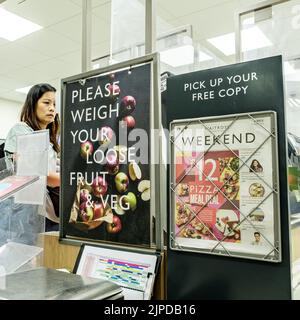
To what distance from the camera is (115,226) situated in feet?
3.66

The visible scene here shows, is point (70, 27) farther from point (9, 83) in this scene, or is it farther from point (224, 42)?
A: point (9, 83)

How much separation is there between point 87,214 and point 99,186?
0.11 meters

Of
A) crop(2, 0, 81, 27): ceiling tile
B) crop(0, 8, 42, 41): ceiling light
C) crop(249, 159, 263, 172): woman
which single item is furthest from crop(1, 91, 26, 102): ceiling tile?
crop(249, 159, 263, 172): woman

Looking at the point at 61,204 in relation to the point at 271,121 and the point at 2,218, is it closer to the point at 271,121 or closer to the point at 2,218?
the point at 2,218

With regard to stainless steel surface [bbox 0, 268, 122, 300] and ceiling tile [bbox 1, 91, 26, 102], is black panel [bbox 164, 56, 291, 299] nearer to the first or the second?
stainless steel surface [bbox 0, 268, 122, 300]

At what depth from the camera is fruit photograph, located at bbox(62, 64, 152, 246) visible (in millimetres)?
1068

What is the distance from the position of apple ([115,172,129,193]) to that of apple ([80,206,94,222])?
0.15 m

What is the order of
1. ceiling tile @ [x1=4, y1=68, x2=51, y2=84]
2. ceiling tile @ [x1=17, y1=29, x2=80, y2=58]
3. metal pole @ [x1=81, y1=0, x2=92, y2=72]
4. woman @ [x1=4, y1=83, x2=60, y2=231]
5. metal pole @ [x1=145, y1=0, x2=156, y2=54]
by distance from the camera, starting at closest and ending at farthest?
metal pole @ [x1=145, y1=0, x2=156, y2=54], metal pole @ [x1=81, y1=0, x2=92, y2=72], woman @ [x1=4, y1=83, x2=60, y2=231], ceiling tile @ [x1=17, y1=29, x2=80, y2=58], ceiling tile @ [x1=4, y1=68, x2=51, y2=84]

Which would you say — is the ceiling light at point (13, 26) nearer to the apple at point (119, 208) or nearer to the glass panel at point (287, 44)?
the glass panel at point (287, 44)

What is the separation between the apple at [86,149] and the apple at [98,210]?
0.59 feet

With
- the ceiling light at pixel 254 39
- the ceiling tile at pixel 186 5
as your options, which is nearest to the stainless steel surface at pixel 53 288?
the ceiling light at pixel 254 39

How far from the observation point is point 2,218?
3.76 feet

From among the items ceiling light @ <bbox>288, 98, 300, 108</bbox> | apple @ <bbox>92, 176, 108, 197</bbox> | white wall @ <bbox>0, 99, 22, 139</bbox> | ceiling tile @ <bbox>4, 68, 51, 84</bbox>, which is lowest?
apple @ <bbox>92, 176, 108, 197</bbox>

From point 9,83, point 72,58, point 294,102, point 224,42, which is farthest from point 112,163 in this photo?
point 9,83
